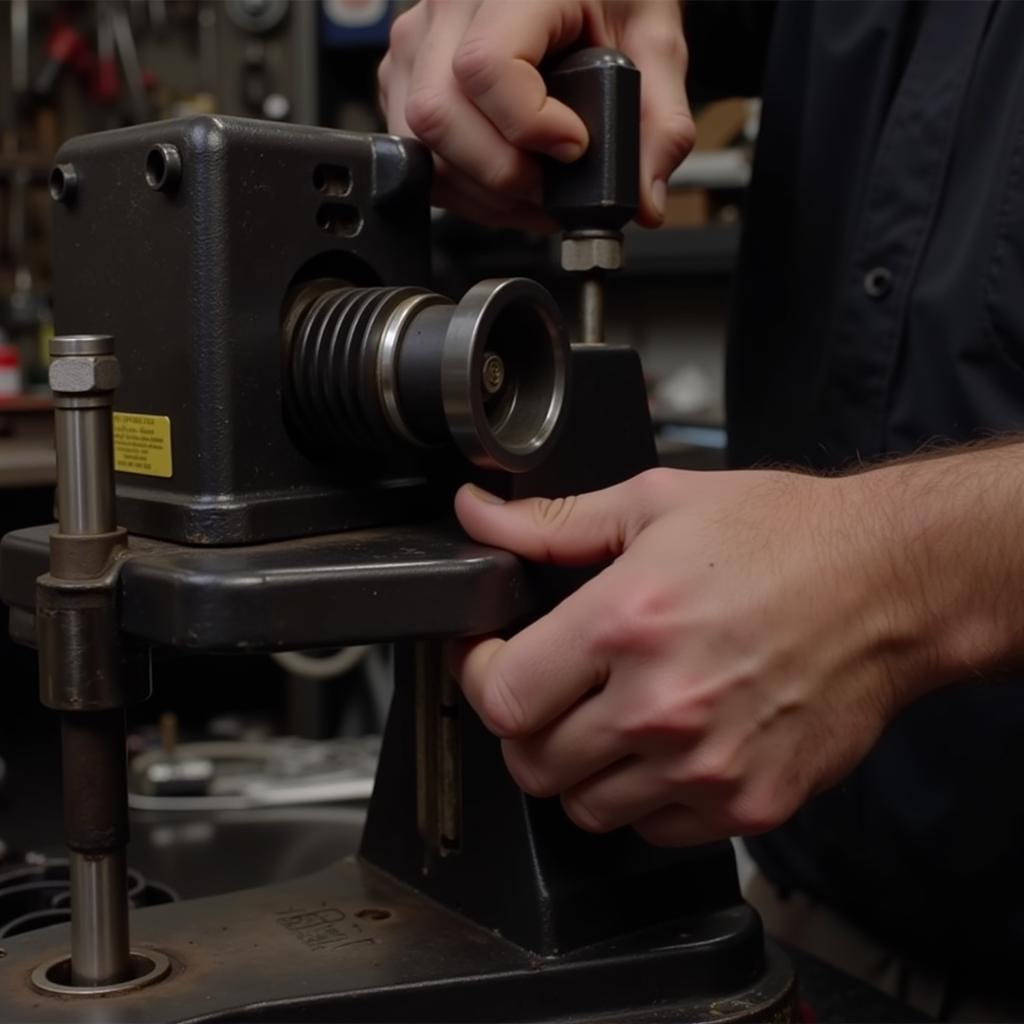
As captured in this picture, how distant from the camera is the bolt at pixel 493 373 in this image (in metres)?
0.63

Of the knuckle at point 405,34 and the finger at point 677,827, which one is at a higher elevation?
the knuckle at point 405,34

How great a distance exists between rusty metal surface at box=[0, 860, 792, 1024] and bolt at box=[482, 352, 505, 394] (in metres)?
0.27

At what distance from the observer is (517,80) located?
2.36 feet

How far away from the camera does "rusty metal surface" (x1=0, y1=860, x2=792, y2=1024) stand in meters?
0.62

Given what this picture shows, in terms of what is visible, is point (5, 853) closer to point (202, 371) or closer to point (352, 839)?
point (352, 839)

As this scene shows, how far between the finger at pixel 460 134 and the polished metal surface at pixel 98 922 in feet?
1.33

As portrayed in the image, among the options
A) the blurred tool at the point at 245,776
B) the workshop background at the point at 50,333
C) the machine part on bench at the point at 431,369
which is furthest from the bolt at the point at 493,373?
the blurred tool at the point at 245,776

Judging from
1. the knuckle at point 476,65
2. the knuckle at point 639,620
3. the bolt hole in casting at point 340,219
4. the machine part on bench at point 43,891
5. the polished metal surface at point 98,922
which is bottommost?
the machine part on bench at point 43,891

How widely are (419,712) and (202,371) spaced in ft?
0.71

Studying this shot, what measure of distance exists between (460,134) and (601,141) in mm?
79

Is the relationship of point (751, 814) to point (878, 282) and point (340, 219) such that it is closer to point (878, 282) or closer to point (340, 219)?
point (340, 219)

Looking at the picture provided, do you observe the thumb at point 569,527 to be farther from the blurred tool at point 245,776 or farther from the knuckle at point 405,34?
the blurred tool at point 245,776

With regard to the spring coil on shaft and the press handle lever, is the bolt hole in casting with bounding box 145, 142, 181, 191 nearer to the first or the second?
the spring coil on shaft

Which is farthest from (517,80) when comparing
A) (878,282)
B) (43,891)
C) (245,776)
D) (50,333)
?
(50,333)
